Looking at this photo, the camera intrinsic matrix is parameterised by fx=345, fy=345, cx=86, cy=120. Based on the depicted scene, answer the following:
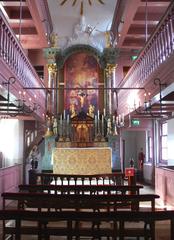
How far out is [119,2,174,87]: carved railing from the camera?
6.97 m

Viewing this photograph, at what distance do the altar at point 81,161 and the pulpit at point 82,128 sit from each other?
11.2 ft

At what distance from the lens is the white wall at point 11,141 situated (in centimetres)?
1445

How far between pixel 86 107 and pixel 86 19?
507 cm

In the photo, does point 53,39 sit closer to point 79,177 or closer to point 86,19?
point 86,19

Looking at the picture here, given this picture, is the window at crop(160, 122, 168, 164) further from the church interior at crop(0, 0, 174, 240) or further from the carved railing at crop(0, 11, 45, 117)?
the carved railing at crop(0, 11, 45, 117)

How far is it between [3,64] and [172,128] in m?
8.20

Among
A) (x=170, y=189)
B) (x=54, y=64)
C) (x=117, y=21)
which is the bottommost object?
(x=170, y=189)

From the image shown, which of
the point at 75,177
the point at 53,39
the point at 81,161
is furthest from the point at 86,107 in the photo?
the point at 75,177

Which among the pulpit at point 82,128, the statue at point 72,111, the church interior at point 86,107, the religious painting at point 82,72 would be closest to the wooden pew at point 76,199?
the church interior at point 86,107

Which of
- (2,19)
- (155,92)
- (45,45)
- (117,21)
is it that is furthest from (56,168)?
(117,21)

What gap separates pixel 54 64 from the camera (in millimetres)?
17891

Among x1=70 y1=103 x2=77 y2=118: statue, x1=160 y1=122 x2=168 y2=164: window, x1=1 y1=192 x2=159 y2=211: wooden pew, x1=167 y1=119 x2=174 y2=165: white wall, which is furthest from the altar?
x1=1 y1=192 x2=159 y2=211: wooden pew

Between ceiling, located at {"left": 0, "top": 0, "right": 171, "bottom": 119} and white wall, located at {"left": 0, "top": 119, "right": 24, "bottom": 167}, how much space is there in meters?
3.55

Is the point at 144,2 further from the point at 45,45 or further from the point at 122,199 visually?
the point at 122,199
